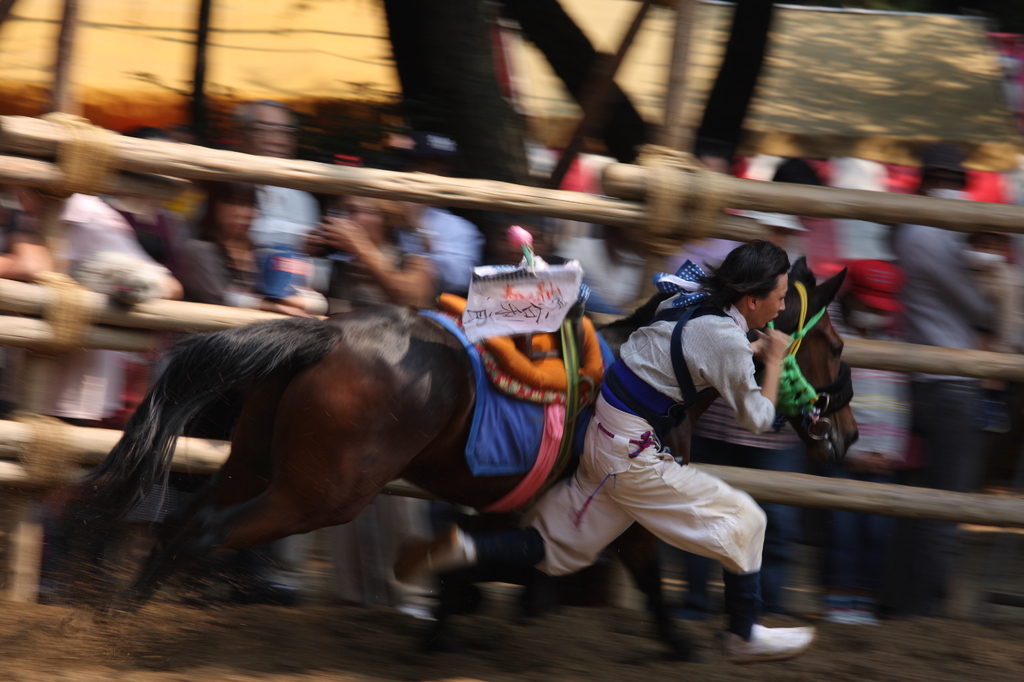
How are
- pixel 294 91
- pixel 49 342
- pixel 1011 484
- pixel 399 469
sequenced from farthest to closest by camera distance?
pixel 294 91
pixel 1011 484
pixel 49 342
pixel 399 469

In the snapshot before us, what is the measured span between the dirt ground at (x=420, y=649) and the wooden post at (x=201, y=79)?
2.62 metres

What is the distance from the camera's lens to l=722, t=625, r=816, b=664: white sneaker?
3.11 meters

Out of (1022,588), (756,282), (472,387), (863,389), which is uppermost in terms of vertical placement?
(756,282)

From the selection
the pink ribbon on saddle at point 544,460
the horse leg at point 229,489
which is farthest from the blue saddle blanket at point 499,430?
the horse leg at point 229,489

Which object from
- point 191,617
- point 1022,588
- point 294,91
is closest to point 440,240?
point 191,617

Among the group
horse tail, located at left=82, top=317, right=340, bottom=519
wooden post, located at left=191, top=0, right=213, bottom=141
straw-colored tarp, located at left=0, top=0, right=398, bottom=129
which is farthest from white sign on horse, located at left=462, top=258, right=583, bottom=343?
straw-colored tarp, located at left=0, top=0, right=398, bottom=129

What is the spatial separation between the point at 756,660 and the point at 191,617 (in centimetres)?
205

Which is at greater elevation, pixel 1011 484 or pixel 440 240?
pixel 440 240

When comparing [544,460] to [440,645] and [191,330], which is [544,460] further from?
[191,330]

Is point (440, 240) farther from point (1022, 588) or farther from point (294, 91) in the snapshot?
point (1022, 588)

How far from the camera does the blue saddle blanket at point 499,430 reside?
3.08m

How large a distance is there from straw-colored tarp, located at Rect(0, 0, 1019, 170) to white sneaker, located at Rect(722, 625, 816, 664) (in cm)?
387

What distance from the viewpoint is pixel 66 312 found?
3.43 m

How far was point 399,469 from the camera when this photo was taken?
3031mm
